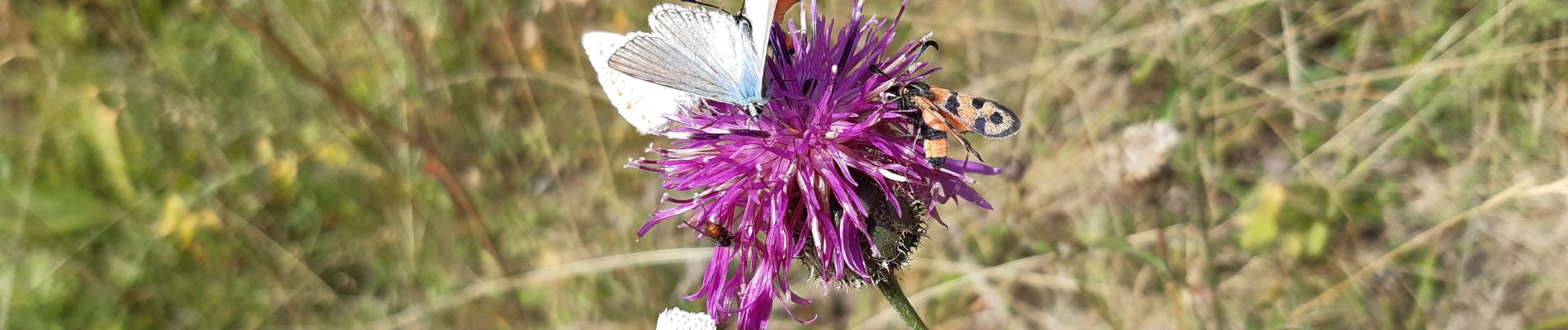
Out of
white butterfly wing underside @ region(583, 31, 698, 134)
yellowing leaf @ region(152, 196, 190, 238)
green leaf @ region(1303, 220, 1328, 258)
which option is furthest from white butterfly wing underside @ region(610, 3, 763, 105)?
yellowing leaf @ region(152, 196, 190, 238)

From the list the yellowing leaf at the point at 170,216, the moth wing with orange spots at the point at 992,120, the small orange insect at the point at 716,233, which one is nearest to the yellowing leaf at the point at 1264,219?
the moth wing with orange spots at the point at 992,120

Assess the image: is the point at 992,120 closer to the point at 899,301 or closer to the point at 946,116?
the point at 946,116

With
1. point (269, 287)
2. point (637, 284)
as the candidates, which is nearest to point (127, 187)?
point (269, 287)

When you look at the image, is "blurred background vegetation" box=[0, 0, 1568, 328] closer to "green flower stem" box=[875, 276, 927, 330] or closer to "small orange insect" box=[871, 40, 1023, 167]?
"green flower stem" box=[875, 276, 927, 330]

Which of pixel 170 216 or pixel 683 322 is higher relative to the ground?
pixel 683 322

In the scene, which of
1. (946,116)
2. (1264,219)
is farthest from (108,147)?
(1264,219)
